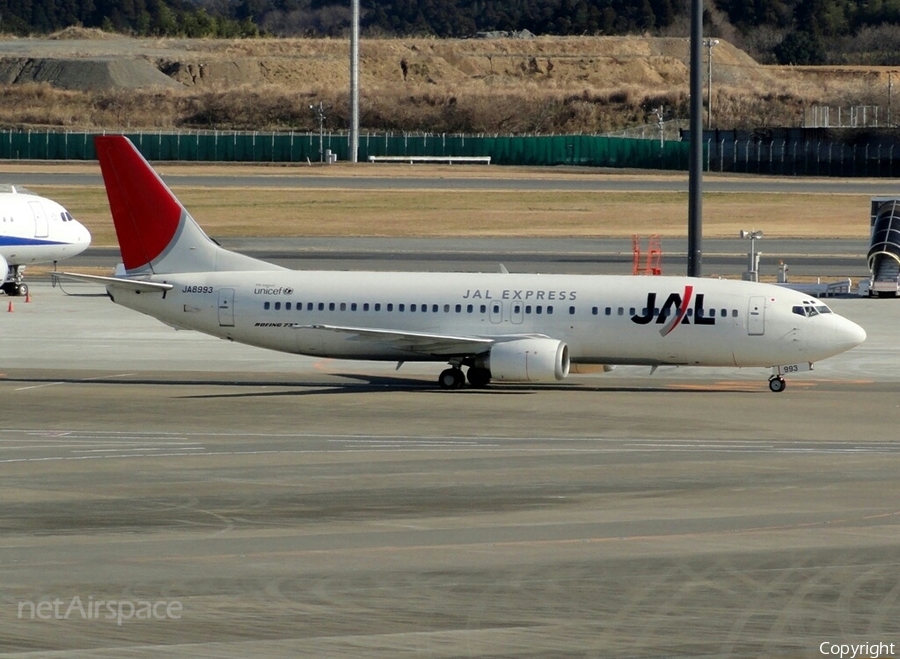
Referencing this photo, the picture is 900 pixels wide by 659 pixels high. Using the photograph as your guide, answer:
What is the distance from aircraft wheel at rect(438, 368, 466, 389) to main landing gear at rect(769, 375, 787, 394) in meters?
9.37

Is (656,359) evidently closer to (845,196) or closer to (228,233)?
(228,233)

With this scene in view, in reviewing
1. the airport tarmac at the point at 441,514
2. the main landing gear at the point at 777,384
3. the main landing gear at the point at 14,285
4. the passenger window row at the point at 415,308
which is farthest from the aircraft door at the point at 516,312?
the main landing gear at the point at 14,285

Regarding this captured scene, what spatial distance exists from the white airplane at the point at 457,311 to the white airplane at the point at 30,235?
23219 millimetres

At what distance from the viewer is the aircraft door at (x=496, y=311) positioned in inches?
1784

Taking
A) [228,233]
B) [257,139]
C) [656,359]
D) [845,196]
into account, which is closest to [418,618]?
[656,359]

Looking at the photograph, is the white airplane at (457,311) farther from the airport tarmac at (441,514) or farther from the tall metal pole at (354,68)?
the tall metal pole at (354,68)

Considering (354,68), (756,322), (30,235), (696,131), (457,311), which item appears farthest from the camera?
(354,68)

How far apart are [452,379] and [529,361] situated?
313 centimetres

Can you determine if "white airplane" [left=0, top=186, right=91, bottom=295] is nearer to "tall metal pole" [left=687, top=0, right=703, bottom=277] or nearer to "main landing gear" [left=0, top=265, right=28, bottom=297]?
"main landing gear" [left=0, top=265, right=28, bottom=297]

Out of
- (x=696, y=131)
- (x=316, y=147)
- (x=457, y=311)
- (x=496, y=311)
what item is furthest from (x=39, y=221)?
(x=316, y=147)

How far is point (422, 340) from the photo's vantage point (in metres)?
44.8

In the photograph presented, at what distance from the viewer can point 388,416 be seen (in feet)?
133

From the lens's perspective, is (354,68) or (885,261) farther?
→ (354,68)

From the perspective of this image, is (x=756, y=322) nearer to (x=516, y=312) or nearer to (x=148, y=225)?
(x=516, y=312)
